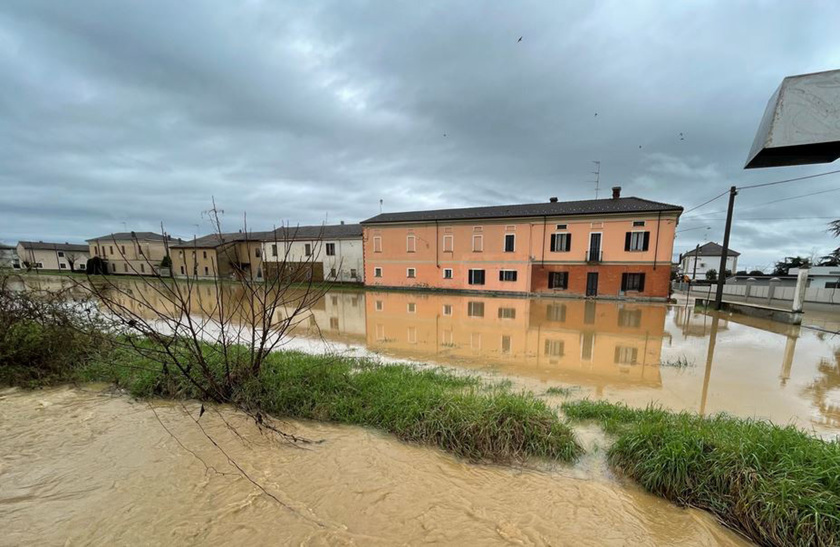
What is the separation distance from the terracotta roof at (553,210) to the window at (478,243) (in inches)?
63.4

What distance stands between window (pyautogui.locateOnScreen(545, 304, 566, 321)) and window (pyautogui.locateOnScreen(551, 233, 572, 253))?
574cm

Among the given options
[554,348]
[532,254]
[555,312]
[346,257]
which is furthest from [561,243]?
[346,257]

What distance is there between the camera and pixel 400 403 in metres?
4.49

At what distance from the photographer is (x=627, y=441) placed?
3654mm

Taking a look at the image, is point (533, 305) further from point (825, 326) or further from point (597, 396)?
point (597, 396)

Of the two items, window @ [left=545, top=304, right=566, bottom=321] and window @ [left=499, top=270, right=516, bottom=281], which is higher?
window @ [left=499, top=270, right=516, bottom=281]

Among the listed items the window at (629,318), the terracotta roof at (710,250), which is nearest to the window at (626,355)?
the window at (629,318)

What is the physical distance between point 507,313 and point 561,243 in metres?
9.98

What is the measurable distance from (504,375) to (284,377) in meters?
4.56

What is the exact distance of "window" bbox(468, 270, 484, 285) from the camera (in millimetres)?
25219

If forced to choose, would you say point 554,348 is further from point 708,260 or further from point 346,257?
point 708,260

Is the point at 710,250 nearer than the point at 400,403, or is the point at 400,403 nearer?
the point at 400,403

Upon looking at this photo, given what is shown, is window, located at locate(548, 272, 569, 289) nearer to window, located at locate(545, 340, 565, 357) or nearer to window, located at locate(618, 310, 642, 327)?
window, located at locate(618, 310, 642, 327)

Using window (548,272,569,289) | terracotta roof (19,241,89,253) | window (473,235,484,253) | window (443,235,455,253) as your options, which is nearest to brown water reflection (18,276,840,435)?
window (548,272,569,289)
